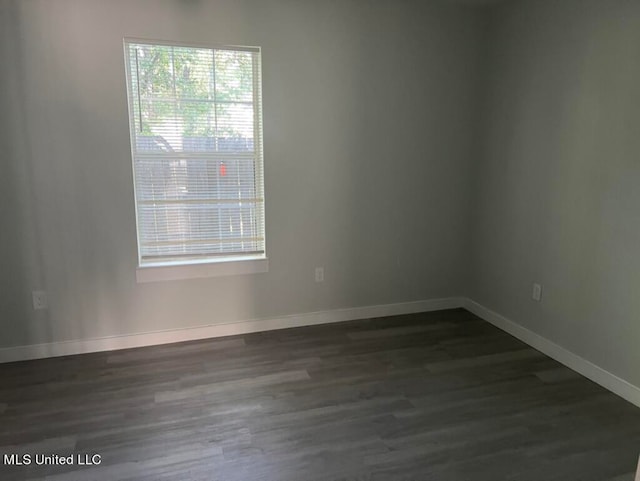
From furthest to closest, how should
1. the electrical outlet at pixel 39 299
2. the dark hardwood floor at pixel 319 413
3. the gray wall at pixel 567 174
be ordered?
the electrical outlet at pixel 39 299 < the gray wall at pixel 567 174 < the dark hardwood floor at pixel 319 413

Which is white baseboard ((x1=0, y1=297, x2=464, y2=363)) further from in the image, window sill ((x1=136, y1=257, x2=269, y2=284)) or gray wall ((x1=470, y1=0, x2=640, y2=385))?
gray wall ((x1=470, y1=0, x2=640, y2=385))

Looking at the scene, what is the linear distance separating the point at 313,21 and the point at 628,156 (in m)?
2.12

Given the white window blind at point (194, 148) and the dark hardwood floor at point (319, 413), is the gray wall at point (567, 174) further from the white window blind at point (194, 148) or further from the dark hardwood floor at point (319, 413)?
the white window blind at point (194, 148)

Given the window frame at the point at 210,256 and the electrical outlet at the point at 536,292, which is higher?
the window frame at the point at 210,256

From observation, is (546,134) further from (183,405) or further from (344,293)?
(183,405)

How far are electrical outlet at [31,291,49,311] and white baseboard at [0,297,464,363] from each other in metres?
0.27

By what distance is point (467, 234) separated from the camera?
12.4ft

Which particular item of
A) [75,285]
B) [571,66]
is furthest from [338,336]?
[571,66]

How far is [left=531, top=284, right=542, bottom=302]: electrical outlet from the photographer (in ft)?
10.2

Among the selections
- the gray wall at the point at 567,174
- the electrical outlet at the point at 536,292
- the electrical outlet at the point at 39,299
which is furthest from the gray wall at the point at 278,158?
the electrical outlet at the point at 536,292

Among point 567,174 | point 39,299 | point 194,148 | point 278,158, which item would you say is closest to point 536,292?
point 567,174

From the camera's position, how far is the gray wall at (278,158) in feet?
8.98

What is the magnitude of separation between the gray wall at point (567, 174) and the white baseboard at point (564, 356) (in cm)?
4

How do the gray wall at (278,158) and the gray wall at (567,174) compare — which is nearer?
the gray wall at (567,174)
